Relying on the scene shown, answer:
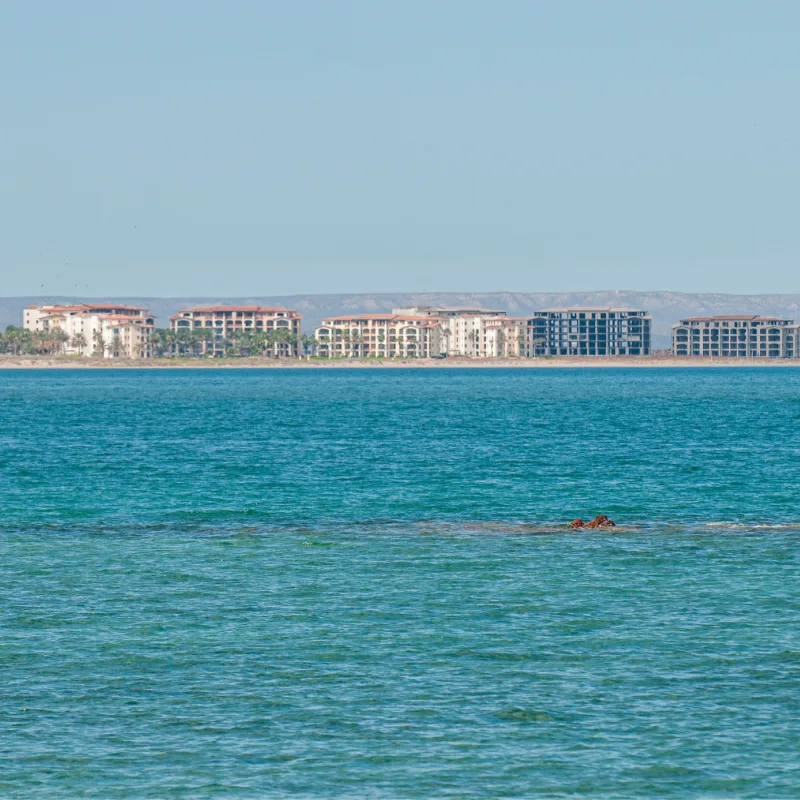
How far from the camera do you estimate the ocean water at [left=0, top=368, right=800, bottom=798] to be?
64.2ft

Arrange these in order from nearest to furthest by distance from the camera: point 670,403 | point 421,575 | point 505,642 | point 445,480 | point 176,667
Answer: point 176,667
point 505,642
point 421,575
point 445,480
point 670,403

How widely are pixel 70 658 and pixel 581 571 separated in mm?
13614

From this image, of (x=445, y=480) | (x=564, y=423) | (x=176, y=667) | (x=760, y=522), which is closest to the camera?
(x=176, y=667)

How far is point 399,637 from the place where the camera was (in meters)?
26.7

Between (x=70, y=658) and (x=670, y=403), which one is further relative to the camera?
(x=670, y=403)

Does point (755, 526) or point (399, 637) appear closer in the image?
point (399, 637)

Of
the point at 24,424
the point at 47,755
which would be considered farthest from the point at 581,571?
the point at 24,424

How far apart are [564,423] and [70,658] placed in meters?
87.0

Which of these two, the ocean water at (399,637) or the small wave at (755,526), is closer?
the ocean water at (399,637)

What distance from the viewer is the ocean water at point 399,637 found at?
1956cm

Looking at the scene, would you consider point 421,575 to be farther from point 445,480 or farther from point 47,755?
point 445,480

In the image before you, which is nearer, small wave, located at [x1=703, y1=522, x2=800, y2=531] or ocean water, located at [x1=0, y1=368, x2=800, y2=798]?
ocean water, located at [x1=0, y1=368, x2=800, y2=798]

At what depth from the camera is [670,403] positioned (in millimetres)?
155750

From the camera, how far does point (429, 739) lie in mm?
20594
